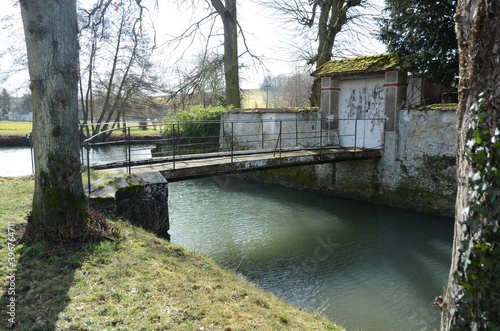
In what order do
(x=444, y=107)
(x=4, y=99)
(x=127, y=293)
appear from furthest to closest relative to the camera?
1. (x=4, y=99)
2. (x=444, y=107)
3. (x=127, y=293)

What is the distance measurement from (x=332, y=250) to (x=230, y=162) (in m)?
2.81

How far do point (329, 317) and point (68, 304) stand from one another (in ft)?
10.6

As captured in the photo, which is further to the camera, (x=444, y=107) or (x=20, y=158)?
(x=20, y=158)

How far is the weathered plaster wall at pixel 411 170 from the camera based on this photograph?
394 inches

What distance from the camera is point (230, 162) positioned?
866cm

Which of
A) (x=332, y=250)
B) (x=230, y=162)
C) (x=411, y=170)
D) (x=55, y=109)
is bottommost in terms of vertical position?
(x=332, y=250)

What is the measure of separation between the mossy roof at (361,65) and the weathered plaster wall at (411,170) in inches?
54.6

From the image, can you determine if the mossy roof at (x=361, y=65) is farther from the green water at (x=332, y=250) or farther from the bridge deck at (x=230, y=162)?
the green water at (x=332, y=250)

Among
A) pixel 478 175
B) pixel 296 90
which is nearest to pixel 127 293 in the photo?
pixel 478 175

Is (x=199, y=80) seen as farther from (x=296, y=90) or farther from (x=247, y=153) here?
(x=296, y=90)

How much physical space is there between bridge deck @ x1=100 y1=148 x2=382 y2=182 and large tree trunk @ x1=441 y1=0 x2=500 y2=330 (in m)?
5.89

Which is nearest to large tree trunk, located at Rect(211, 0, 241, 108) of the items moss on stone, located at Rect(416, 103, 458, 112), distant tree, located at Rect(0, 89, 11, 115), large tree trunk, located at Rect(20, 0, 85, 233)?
moss on stone, located at Rect(416, 103, 458, 112)

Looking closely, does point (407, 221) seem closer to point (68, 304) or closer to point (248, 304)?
point (248, 304)

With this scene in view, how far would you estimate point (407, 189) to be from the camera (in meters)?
10.9
